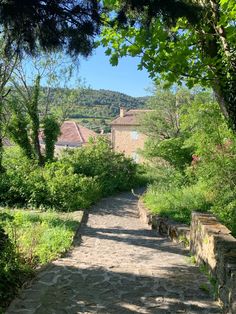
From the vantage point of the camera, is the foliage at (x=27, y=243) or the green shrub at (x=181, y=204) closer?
the foliage at (x=27, y=243)

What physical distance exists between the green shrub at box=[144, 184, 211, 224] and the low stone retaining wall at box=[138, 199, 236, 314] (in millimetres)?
802

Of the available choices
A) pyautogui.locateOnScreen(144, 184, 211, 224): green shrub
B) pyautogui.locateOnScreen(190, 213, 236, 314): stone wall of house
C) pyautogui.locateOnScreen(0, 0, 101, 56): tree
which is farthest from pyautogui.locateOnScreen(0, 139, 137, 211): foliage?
pyautogui.locateOnScreen(0, 0, 101, 56): tree

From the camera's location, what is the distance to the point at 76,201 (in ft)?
46.1

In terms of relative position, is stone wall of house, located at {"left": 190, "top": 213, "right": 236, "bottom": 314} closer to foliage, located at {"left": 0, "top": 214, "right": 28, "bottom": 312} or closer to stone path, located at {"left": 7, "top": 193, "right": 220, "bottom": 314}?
stone path, located at {"left": 7, "top": 193, "right": 220, "bottom": 314}

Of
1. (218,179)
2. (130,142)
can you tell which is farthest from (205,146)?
(130,142)

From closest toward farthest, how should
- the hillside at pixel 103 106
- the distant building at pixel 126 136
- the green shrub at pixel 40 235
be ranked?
1. the green shrub at pixel 40 235
2. the distant building at pixel 126 136
3. the hillside at pixel 103 106

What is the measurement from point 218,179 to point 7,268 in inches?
218

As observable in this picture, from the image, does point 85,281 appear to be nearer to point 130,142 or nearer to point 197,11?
point 197,11

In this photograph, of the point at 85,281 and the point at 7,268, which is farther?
the point at 85,281

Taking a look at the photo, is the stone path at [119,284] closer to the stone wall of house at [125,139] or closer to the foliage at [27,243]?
the foliage at [27,243]

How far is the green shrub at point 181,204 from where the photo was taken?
1024cm

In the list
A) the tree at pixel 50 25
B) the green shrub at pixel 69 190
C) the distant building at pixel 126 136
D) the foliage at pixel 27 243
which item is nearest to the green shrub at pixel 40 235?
the foliage at pixel 27 243

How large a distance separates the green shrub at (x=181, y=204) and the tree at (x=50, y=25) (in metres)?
6.19

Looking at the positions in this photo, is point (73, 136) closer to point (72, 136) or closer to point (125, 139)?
point (72, 136)
